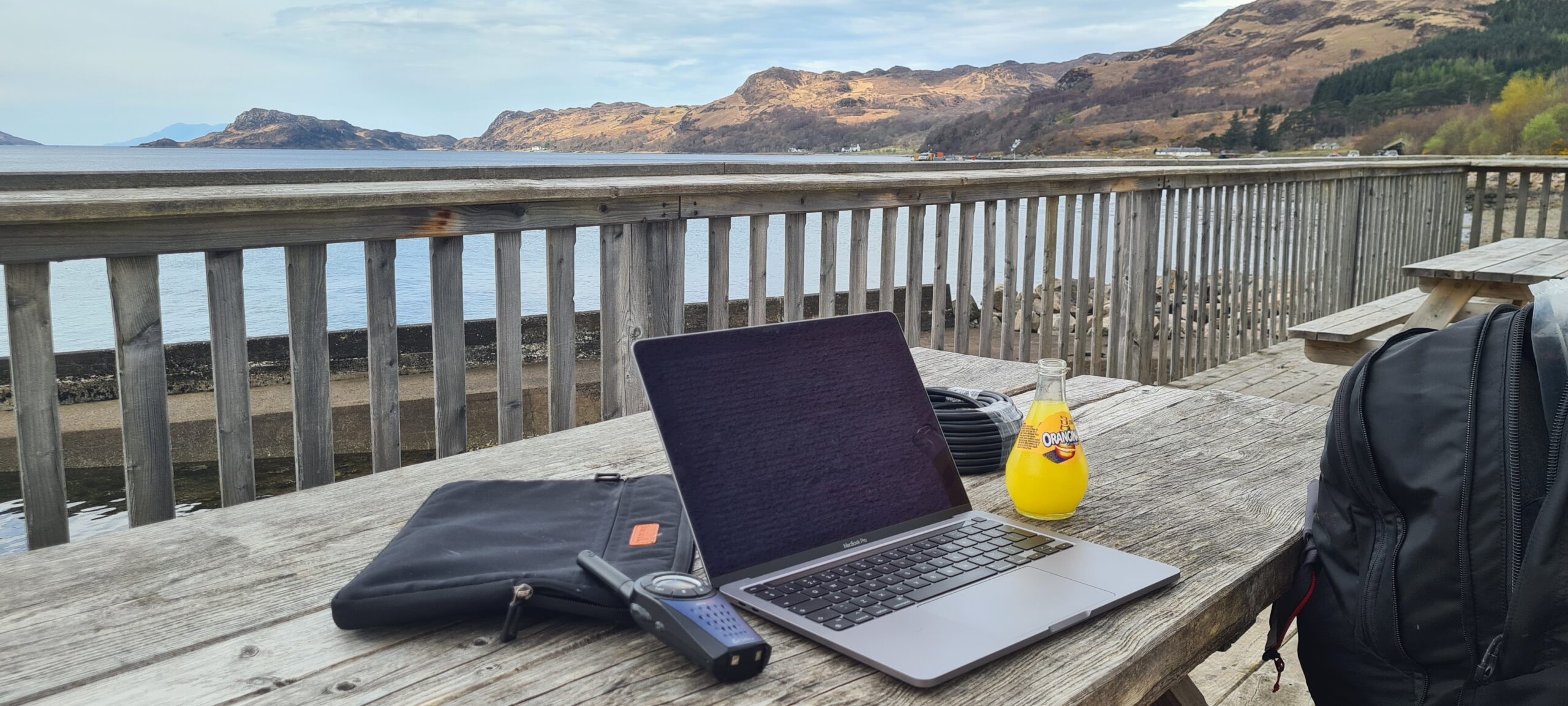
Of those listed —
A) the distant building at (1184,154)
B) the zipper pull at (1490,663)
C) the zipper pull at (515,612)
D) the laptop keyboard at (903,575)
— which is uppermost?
the distant building at (1184,154)

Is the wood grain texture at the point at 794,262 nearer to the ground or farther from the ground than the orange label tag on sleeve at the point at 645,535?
farther from the ground

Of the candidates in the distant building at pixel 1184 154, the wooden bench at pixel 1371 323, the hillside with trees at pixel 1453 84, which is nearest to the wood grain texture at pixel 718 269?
the wooden bench at pixel 1371 323

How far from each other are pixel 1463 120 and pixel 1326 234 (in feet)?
107

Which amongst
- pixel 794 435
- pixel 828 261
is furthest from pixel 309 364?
pixel 828 261

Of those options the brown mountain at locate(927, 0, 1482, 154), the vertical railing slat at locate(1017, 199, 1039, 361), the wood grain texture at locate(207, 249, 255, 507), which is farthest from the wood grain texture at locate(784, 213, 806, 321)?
the brown mountain at locate(927, 0, 1482, 154)

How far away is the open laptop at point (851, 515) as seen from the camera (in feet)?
2.57

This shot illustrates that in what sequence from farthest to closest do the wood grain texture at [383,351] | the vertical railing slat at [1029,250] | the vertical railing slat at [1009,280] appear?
the vertical railing slat at [1029,250]
the vertical railing slat at [1009,280]
the wood grain texture at [383,351]

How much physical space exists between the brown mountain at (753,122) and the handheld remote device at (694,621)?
88.3 feet

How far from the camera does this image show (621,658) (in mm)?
729

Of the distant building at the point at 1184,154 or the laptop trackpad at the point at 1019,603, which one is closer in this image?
the laptop trackpad at the point at 1019,603

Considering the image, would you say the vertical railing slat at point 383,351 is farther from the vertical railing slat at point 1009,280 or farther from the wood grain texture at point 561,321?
the vertical railing slat at point 1009,280

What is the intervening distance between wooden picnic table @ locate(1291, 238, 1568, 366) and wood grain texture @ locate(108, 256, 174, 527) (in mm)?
3469

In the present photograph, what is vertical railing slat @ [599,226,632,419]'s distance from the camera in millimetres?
2318

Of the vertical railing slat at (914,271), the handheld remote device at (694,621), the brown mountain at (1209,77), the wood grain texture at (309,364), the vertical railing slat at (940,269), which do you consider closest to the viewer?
the handheld remote device at (694,621)
